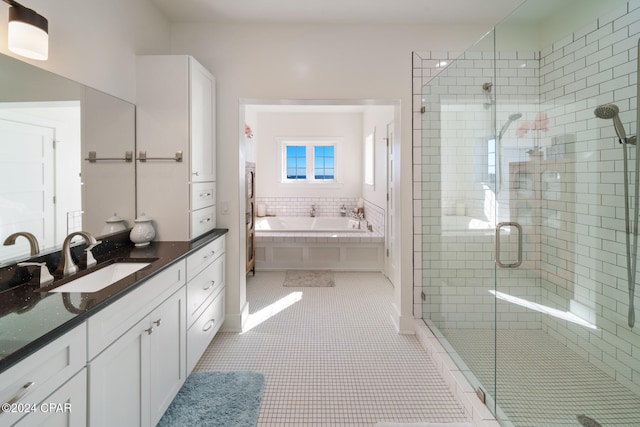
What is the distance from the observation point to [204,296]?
2.54 metres

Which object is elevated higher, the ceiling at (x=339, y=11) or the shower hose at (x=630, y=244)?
the ceiling at (x=339, y=11)

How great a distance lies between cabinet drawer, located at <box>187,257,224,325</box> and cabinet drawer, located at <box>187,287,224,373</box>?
7 cm

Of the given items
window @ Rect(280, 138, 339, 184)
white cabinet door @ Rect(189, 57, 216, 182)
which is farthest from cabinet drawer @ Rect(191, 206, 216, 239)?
window @ Rect(280, 138, 339, 184)

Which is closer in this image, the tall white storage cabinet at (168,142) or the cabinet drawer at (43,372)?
the cabinet drawer at (43,372)

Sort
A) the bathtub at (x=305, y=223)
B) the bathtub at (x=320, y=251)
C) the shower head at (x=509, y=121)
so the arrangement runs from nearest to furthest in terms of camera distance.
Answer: the shower head at (x=509, y=121)
the bathtub at (x=320, y=251)
the bathtub at (x=305, y=223)

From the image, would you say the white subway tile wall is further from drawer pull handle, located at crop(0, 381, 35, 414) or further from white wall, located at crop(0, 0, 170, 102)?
drawer pull handle, located at crop(0, 381, 35, 414)

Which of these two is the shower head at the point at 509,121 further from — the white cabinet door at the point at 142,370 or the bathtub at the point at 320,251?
the bathtub at the point at 320,251

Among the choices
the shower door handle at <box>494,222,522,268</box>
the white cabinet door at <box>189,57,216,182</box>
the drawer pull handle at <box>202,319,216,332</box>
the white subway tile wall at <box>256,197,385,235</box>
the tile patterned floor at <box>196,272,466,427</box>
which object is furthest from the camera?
the white subway tile wall at <box>256,197,385,235</box>

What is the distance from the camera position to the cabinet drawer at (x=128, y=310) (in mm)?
1256

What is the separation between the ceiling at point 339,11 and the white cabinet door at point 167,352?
2293mm

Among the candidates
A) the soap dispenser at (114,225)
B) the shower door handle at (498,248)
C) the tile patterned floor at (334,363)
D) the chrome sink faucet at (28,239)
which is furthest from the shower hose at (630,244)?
the soap dispenser at (114,225)

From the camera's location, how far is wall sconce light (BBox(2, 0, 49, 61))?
4.75ft

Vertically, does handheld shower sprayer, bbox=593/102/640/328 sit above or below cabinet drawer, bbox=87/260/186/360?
above

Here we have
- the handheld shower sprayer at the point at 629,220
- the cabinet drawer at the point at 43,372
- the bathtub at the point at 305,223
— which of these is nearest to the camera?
the cabinet drawer at the point at 43,372
